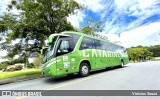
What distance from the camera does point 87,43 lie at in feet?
41.1

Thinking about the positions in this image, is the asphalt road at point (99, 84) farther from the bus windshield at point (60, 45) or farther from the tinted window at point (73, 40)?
the tinted window at point (73, 40)

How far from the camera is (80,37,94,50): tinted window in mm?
11981

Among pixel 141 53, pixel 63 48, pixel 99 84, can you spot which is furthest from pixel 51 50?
pixel 141 53

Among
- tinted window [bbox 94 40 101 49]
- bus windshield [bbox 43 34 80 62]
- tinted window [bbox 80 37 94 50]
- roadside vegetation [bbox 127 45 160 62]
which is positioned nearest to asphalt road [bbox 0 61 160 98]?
bus windshield [bbox 43 34 80 62]

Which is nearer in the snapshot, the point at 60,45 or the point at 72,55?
the point at 60,45

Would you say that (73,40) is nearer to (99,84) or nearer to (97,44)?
(97,44)

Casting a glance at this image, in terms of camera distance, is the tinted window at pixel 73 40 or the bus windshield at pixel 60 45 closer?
the bus windshield at pixel 60 45

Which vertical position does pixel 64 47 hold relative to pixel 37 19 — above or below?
below

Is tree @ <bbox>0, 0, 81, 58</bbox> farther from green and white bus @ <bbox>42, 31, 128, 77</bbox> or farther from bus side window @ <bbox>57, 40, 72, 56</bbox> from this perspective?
bus side window @ <bbox>57, 40, 72, 56</bbox>

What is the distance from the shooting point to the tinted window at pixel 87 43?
12.0m

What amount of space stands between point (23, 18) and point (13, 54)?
11.2 ft

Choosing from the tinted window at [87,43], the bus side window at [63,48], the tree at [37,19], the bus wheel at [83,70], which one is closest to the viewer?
the bus side window at [63,48]

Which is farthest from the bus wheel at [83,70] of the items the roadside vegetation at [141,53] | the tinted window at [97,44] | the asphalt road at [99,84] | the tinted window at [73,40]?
the roadside vegetation at [141,53]

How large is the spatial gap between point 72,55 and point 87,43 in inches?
89.2
